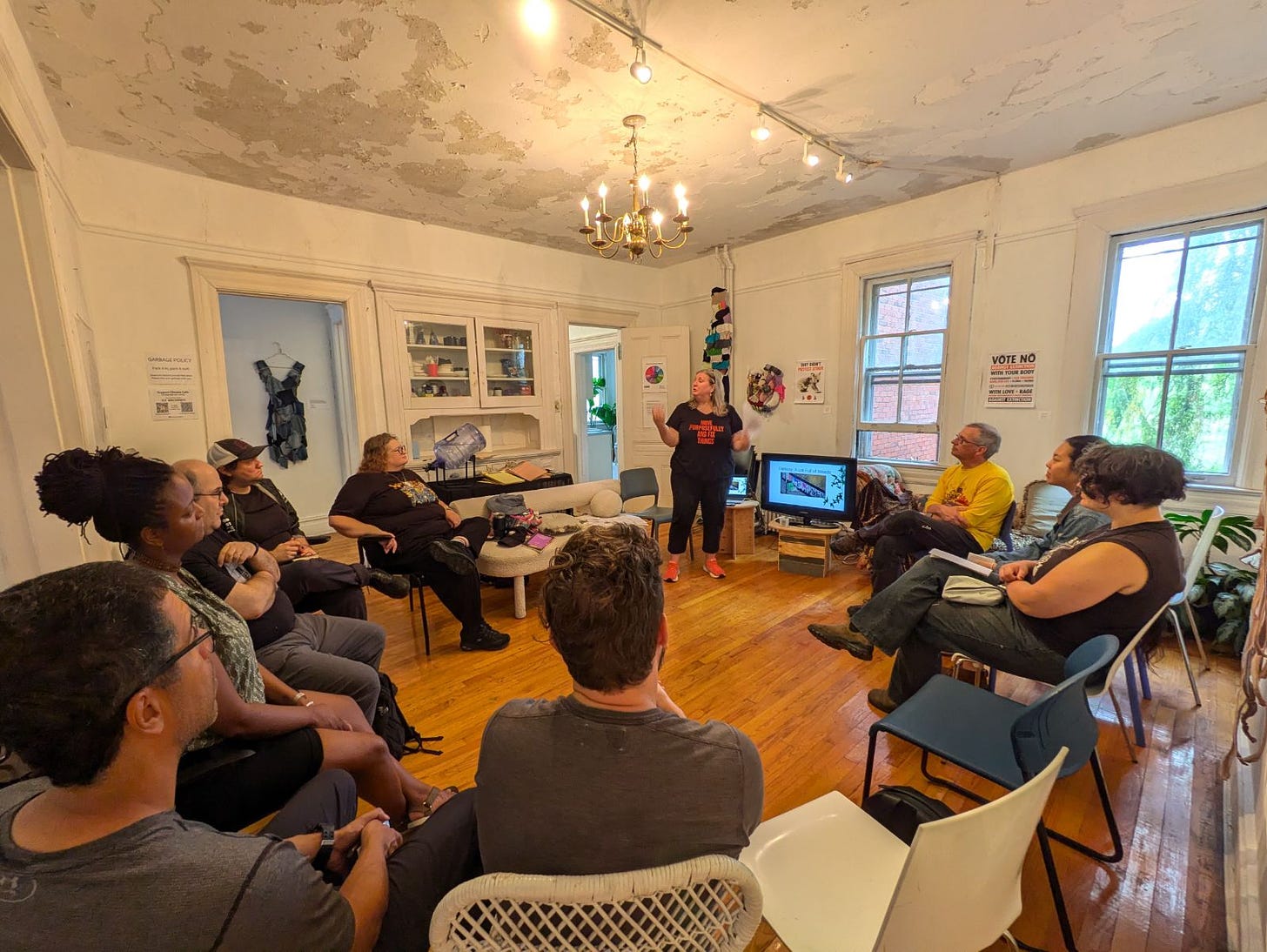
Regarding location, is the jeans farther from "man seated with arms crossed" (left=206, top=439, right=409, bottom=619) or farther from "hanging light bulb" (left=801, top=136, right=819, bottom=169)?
"hanging light bulb" (left=801, top=136, right=819, bottom=169)

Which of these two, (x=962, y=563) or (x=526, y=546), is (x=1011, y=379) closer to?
(x=962, y=563)

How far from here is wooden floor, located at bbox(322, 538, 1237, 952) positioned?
1381mm

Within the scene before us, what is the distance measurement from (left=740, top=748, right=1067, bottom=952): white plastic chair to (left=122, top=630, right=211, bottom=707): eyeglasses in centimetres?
102

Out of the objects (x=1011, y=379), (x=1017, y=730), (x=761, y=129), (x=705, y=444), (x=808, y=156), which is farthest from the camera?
(x=705, y=444)

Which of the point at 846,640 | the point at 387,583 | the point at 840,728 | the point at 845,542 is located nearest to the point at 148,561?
the point at 387,583

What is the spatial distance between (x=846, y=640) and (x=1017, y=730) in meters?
1.35

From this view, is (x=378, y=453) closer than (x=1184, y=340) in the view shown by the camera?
Yes

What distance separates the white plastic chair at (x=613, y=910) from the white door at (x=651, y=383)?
4752mm

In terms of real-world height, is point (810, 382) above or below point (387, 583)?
above

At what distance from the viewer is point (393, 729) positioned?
1951 millimetres

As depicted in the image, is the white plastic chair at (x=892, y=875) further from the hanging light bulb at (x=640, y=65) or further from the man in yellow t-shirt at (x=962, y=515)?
the hanging light bulb at (x=640, y=65)

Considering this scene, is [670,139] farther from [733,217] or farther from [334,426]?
[334,426]

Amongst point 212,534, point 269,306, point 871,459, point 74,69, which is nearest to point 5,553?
point 212,534

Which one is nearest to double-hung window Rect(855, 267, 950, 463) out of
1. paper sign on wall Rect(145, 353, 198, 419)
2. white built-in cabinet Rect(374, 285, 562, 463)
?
white built-in cabinet Rect(374, 285, 562, 463)
